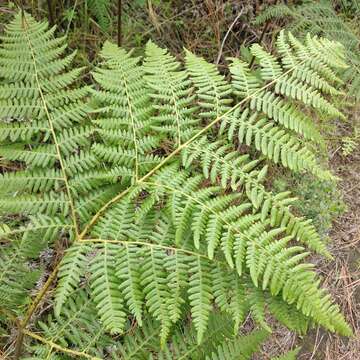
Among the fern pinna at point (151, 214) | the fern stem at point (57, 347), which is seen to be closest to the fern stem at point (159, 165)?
the fern pinna at point (151, 214)

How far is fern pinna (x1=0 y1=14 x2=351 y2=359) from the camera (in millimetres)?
2049

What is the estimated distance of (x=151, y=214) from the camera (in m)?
2.25

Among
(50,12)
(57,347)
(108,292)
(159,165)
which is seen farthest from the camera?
(50,12)

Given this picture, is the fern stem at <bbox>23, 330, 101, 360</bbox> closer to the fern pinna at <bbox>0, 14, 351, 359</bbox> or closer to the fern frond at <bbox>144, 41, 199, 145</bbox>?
the fern pinna at <bbox>0, 14, 351, 359</bbox>

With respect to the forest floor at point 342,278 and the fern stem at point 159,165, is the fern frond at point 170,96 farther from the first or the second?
the forest floor at point 342,278

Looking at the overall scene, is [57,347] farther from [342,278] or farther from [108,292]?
[342,278]

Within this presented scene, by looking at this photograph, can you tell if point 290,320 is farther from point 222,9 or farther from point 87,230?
point 222,9

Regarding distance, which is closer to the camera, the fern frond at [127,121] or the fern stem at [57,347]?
the fern stem at [57,347]

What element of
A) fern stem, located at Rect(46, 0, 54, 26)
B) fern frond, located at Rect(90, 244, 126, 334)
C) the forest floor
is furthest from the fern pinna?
the forest floor

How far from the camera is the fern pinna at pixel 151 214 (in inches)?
80.7

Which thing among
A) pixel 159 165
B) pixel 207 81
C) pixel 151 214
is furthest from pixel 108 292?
pixel 207 81

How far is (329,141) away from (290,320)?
1.98m

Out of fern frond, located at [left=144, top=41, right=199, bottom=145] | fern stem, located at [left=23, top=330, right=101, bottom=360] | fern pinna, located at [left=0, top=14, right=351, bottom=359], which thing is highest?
fern frond, located at [left=144, top=41, right=199, bottom=145]

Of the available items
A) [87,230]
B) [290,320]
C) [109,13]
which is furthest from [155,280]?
[109,13]
